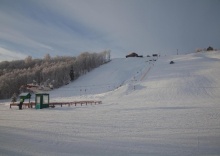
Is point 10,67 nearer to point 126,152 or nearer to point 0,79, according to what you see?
point 0,79

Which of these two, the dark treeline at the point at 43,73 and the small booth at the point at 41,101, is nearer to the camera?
the small booth at the point at 41,101

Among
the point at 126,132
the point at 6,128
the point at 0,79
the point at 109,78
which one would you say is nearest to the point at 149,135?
the point at 126,132

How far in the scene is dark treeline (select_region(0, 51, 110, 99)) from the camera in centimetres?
6825

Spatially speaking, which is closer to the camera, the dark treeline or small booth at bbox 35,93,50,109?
small booth at bbox 35,93,50,109

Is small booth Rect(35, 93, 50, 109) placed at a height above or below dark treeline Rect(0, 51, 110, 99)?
below

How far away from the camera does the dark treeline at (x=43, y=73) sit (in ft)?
224

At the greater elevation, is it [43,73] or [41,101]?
[43,73]

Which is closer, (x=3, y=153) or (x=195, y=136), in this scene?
(x=3, y=153)

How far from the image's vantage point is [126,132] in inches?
455

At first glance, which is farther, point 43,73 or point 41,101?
point 43,73

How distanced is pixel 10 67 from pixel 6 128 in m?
98.0

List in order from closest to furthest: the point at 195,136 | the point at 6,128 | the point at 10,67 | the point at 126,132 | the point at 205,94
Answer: the point at 195,136 → the point at 126,132 → the point at 6,128 → the point at 205,94 → the point at 10,67

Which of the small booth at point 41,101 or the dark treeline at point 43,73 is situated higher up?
the dark treeline at point 43,73

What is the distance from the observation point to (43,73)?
8156cm
